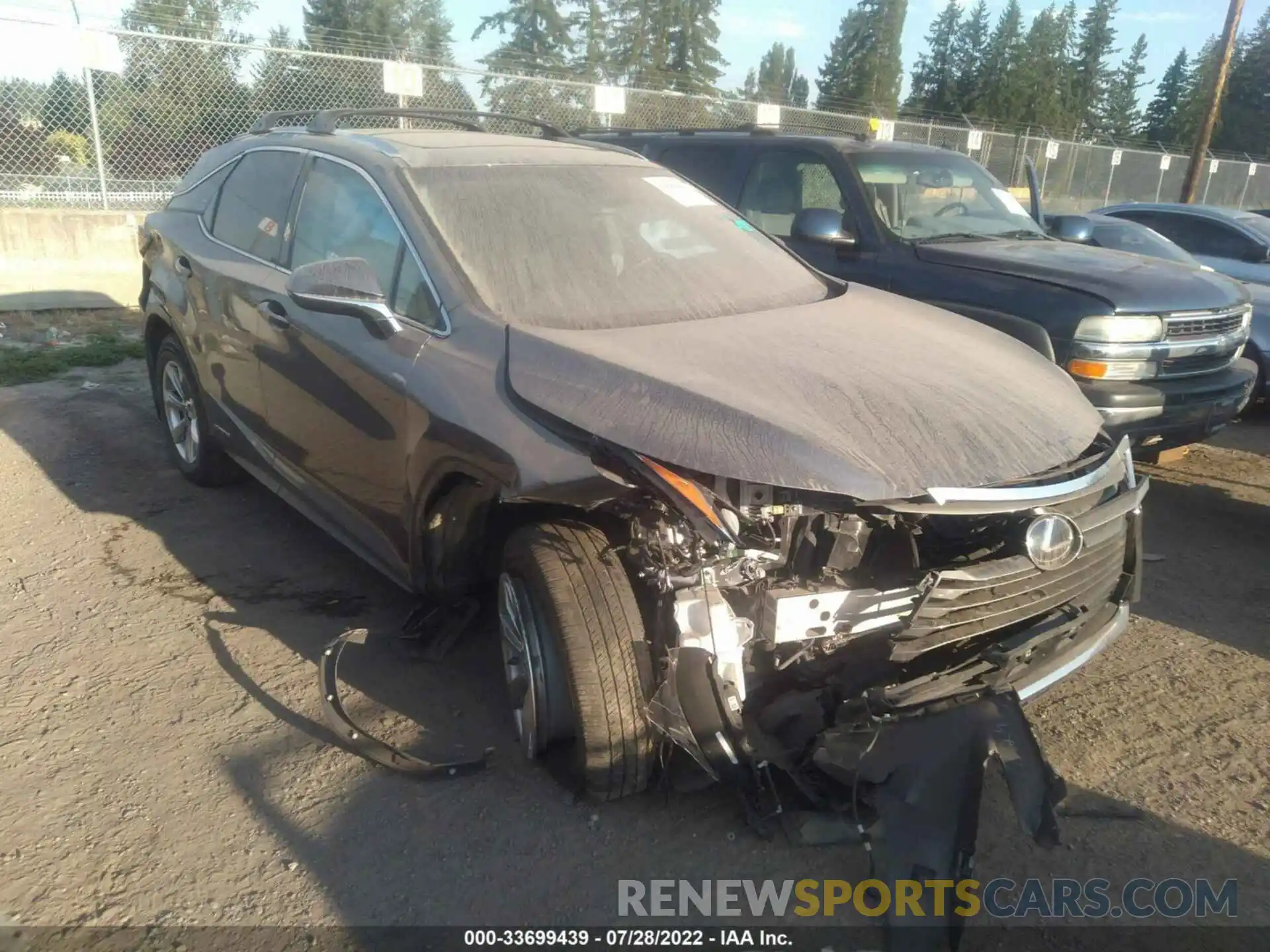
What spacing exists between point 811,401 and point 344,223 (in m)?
→ 2.08

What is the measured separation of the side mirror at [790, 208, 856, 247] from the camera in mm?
5863

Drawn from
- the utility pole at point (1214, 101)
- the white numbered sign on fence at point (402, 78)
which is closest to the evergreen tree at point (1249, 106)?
the utility pole at point (1214, 101)

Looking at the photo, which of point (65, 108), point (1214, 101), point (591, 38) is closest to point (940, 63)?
point (591, 38)

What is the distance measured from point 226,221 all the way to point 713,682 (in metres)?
3.47

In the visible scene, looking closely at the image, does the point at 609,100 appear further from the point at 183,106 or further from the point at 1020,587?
the point at 1020,587

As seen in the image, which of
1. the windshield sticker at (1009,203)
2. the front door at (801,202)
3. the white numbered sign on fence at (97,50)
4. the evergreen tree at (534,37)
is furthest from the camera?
the evergreen tree at (534,37)

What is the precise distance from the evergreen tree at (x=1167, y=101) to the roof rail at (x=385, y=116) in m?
68.9

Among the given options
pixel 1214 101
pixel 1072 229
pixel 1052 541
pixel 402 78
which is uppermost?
pixel 1214 101

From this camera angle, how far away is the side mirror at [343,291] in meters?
3.26

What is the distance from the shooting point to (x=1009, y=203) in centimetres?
682

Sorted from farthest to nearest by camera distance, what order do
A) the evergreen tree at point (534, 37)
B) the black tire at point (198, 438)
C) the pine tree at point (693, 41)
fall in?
the pine tree at point (693, 41) < the evergreen tree at point (534, 37) < the black tire at point (198, 438)

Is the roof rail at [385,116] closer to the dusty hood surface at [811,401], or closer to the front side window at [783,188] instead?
the front side window at [783,188]

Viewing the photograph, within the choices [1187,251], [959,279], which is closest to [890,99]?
[1187,251]

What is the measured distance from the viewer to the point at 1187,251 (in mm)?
9656
